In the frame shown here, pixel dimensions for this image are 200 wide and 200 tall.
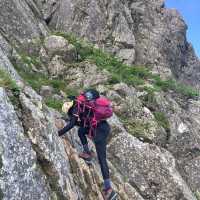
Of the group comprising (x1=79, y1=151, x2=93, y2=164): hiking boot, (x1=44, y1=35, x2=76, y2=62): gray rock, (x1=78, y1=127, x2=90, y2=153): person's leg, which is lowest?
(x1=79, y1=151, x2=93, y2=164): hiking boot

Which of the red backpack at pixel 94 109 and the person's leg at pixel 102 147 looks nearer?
the red backpack at pixel 94 109

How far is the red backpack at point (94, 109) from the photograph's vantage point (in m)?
19.5

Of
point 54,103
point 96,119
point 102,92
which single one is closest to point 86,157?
point 96,119

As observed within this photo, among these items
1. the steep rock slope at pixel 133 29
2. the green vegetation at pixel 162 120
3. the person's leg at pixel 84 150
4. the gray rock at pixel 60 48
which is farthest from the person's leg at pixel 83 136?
the steep rock slope at pixel 133 29

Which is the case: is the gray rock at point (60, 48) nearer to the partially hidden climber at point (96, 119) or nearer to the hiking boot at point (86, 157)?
the partially hidden climber at point (96, 119)

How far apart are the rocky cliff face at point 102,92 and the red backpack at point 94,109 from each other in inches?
51.9

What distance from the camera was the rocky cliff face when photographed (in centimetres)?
1677

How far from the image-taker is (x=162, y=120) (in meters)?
30.2

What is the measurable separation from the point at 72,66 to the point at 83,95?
13042 mm

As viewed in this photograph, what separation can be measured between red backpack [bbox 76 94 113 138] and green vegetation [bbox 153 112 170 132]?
10577mm

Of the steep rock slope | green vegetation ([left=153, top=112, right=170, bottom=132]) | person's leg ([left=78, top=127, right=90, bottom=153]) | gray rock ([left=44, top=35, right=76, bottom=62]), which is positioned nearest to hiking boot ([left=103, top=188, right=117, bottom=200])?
person's leg ([left=78, top=127, right=90, bottom=153])

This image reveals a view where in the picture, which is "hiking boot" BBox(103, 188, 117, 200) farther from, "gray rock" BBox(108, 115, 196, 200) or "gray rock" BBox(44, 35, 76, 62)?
"gray rock" BBox(44, 35, 76, 62)

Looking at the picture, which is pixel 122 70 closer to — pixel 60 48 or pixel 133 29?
pixel 60 48

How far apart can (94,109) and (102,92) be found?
412 inches
